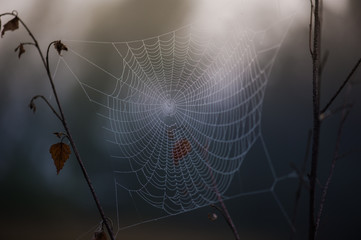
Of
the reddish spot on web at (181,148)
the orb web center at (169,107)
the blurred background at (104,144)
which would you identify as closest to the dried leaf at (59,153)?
the reddish spot on web at (181,148)

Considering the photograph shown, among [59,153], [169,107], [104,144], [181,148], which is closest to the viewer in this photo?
[59,153]

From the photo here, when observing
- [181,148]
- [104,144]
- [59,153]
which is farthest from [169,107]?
[104,144]

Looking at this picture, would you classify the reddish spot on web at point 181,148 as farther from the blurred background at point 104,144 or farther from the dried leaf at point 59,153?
the blurred background at point 104,144

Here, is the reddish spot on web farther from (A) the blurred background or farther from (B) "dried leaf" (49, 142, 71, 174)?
(A) the blurred background

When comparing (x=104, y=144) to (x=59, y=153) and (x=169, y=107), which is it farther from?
(x=59, y=153)

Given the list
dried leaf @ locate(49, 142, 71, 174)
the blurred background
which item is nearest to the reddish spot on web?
dried leaf @ locate(49, 142, 71, 174)

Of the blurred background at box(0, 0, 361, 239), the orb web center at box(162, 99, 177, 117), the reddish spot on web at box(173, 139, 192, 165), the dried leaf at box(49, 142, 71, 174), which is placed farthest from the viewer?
the blurred background at box(0, 0, 361, 239)

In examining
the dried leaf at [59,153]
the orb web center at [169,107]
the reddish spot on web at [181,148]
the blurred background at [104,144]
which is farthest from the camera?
the blurred background at [104,144]

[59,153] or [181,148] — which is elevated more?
[59,153]

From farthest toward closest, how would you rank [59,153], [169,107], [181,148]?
[169,107] < [181,148] < [59,153]
